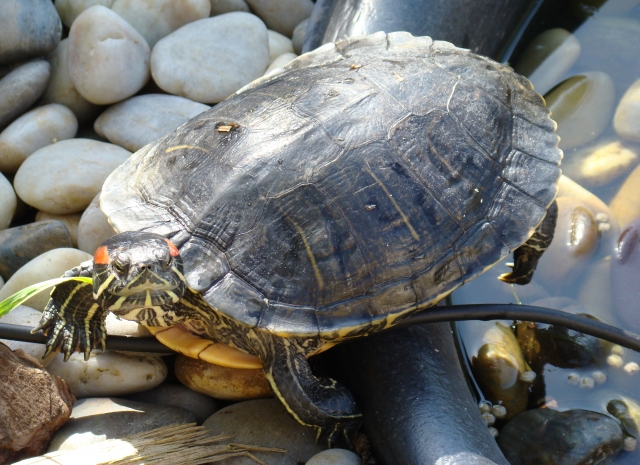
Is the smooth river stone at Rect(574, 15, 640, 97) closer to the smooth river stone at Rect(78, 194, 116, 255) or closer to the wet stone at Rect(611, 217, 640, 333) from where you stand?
the wet stone at Rect(611, 217, 640, 333)

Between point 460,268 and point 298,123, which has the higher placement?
point 298,123

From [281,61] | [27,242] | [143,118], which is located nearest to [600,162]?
[281,61]

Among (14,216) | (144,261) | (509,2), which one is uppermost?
(509,2)

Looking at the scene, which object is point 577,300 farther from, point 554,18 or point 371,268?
point 554,18

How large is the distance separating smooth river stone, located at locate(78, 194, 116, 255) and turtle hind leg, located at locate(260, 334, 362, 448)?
1.11 meters

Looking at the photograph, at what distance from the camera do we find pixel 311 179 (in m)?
2.33

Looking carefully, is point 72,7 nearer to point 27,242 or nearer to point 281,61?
point 281,61

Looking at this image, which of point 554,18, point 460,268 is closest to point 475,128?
point 460,268

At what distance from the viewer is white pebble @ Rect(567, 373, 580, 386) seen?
9.88 feet

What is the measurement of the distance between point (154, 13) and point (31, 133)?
43.8 inches

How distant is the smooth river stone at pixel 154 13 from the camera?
12.8 feet

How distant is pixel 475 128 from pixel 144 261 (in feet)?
4.88

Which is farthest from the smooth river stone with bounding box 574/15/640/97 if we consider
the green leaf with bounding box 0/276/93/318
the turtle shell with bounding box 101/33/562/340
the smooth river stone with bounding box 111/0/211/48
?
the green leaf with bounding box 0/276/93/318

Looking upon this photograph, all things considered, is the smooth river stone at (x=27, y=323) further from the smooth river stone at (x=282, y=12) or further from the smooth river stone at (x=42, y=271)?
the smooth river stone at (x=282, y=12)
